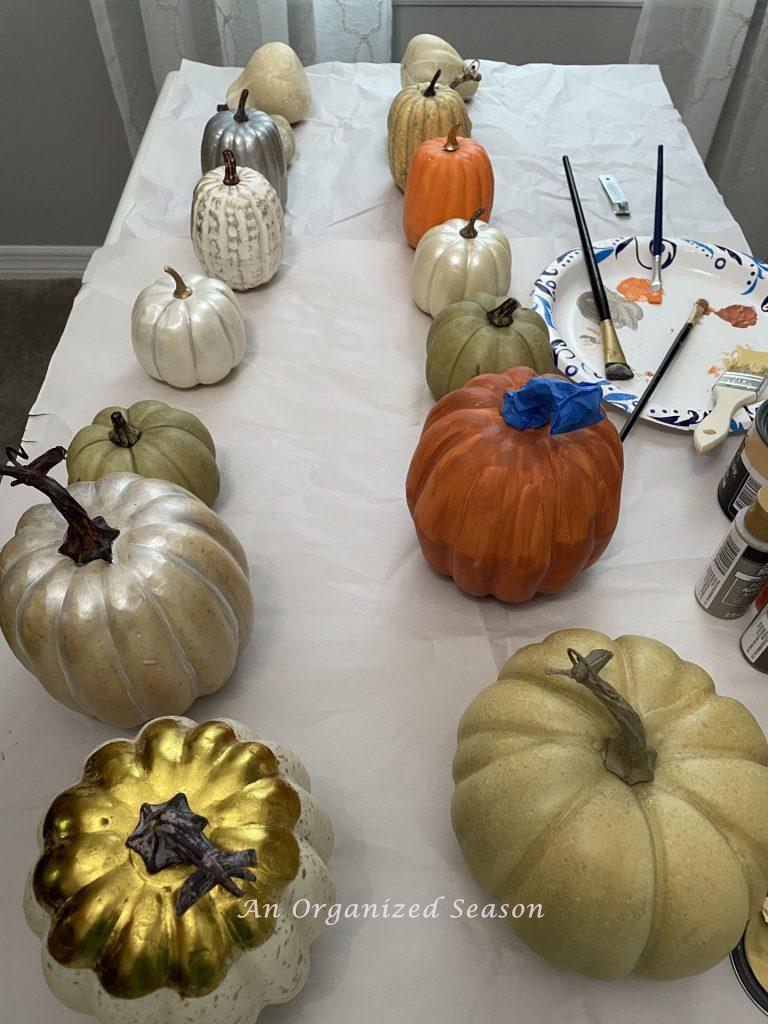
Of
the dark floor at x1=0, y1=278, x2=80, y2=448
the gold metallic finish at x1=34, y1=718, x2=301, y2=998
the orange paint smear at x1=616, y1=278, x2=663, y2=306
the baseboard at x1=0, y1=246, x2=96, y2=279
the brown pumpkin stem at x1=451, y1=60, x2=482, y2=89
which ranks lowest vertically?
the dark floor at x1=0, y1=278, x2=80, y2=448

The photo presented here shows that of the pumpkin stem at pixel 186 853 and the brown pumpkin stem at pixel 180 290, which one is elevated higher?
the pumpkin stem at pixel 186 853

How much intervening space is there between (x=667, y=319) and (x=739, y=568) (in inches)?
23.5

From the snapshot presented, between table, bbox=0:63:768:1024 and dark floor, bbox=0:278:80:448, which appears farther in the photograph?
dark floor, bbox=0:278:80:448

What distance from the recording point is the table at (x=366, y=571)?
74 cm

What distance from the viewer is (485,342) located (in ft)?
3.66

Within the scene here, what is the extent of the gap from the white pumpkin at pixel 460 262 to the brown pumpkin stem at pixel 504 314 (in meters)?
0.17

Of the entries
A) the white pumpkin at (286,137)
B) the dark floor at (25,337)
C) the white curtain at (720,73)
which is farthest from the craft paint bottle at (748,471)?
the dark floor at (25,337)

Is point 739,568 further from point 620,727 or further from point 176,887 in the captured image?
point 176,887

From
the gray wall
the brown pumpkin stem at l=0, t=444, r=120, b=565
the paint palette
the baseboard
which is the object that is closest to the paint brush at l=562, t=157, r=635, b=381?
the paint palette

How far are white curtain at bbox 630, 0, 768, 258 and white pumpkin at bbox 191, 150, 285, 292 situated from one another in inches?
57.7

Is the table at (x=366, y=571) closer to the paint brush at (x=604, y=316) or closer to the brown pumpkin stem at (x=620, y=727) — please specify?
the paint brush at (x=604, y=316)

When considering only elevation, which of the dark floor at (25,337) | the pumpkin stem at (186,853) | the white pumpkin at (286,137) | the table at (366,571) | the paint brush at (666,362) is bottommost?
the dark floor at (25,337)

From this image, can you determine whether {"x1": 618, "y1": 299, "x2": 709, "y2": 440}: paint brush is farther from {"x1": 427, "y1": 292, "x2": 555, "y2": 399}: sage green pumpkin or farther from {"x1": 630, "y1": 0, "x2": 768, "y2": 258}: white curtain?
{"x1": 630, "y1": 0, "x2": 768, "y2": 258}: white curtain

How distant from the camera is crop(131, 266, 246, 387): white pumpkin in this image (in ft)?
3.84
